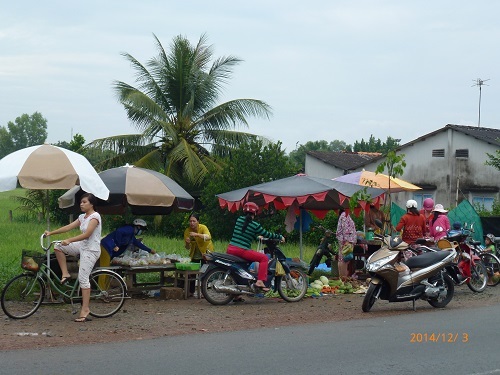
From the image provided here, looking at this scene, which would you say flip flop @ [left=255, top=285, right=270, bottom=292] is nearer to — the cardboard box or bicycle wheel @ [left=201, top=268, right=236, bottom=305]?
bicycle wheel @ [left=201, top=268, right=236, bottom=305]

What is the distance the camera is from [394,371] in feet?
24.4

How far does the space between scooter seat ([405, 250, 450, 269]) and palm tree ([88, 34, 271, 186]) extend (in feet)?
55.8

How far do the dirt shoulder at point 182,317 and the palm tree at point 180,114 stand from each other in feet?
52.1

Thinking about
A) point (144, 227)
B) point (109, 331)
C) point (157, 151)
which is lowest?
point (109, 331)

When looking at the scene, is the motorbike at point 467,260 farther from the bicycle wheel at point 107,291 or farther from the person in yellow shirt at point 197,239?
the bicycle wheel at point 107,291

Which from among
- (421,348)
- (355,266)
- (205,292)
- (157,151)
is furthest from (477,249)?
(157,151)

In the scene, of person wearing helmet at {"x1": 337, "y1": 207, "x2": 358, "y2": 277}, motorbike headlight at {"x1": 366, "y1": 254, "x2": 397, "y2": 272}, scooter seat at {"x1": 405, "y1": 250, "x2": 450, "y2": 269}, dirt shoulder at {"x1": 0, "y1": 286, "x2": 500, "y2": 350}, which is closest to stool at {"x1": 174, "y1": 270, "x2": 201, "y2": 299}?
dirt shoulder at {"x1": 0, "y1": 286, "x2": 500, "y2": 350}

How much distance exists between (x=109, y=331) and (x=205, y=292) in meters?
2.82

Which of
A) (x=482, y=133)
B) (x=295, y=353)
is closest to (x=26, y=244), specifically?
(x=295, y=353)

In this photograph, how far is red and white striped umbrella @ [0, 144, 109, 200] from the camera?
11.1 metres

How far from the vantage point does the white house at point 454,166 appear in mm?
31984

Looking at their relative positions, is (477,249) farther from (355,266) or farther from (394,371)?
(394,371)

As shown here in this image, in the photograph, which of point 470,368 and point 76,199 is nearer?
point 470,368
